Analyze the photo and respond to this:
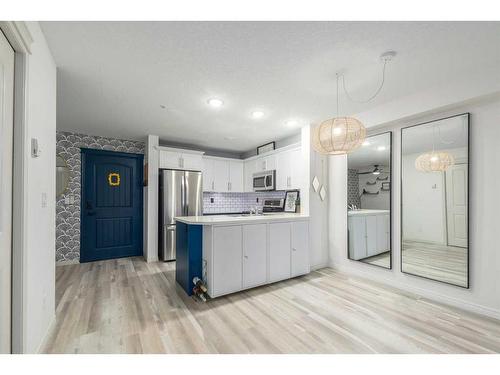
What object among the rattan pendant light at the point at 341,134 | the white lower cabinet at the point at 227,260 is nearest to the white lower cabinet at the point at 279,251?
the white lower cabinet at the point at 227,260

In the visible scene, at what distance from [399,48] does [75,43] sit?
258cm

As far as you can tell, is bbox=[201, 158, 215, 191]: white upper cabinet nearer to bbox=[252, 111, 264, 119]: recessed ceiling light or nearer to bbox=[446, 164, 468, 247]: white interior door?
bbox=[252, 111, 264, 119]: recessed ceiling light

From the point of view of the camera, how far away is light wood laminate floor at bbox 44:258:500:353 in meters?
1.75

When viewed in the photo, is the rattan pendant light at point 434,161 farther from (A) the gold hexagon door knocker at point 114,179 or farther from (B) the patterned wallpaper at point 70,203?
(B) the patterned wallpaper at point 70,203

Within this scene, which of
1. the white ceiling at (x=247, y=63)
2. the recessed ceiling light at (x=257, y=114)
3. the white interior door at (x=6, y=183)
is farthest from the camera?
the recessed ceiling light at (x=257, y=114)

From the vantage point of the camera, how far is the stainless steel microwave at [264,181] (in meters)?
4.46

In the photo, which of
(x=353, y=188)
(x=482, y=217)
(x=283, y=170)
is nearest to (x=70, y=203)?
(x=283, y=170)

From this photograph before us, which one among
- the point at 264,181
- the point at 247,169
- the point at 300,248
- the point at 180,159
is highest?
the point at 180,159

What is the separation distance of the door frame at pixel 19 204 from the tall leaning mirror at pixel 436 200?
370 cm

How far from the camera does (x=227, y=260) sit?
8.80 feet

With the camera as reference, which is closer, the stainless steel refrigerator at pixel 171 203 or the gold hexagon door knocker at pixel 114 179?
the stainless steel refrigerator at pixel 171 203

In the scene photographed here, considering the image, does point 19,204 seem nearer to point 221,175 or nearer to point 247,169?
point 221,175

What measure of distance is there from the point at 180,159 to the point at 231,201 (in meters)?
1.76

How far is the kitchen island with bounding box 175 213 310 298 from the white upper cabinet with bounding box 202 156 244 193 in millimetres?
2010
